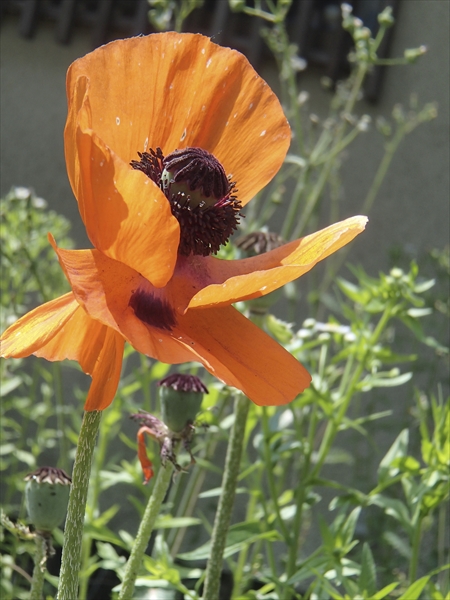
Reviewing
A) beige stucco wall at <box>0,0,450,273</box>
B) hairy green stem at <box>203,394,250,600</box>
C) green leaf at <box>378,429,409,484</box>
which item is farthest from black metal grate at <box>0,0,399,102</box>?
hairy green stem at <box>203,394,250,600</box>

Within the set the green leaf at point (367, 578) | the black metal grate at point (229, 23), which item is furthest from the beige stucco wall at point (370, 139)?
the green leaf at point (367, 578)

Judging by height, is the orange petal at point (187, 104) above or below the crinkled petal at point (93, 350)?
above

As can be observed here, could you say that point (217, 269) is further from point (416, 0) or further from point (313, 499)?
point (416, 0)

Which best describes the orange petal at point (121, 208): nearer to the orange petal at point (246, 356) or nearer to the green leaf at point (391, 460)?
the orange petal at point (246, 356)

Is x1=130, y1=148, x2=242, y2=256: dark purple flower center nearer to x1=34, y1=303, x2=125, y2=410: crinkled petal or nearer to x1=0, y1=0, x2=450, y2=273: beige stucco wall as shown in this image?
x1=34, y1=303, x2=125, y2=410: crinkled petal

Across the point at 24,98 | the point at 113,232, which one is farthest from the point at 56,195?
the point at 113,232
